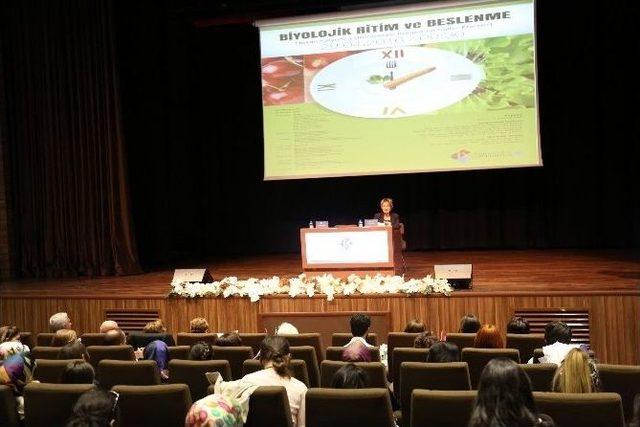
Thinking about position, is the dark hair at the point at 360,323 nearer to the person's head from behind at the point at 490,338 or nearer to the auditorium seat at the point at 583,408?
the person's head from behind at the point at 490,338

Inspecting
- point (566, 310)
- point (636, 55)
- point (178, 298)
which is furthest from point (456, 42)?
point (178, 298)

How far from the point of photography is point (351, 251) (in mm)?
8477

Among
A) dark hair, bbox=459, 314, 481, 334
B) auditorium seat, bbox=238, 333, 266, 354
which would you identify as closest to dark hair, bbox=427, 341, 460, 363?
dark hair, bbox=459, 314, 481, 334

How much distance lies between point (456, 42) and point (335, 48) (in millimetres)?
1713

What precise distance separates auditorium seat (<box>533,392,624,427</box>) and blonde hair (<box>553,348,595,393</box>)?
31 centimetres

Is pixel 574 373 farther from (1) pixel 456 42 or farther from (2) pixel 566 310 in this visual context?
(1) pixel 456 42

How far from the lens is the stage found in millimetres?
7230

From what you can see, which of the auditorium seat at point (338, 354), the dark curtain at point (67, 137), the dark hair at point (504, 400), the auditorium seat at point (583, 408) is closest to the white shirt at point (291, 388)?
the auditorium seat at point (583, 408)

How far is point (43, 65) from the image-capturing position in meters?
11.2

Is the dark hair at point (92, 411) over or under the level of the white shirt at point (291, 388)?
over

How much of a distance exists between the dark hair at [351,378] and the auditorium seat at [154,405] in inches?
28.0

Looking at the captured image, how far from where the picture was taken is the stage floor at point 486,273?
26.0ft

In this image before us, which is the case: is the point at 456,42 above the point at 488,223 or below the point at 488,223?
above

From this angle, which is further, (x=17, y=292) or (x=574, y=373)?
(x=17, y=292)
